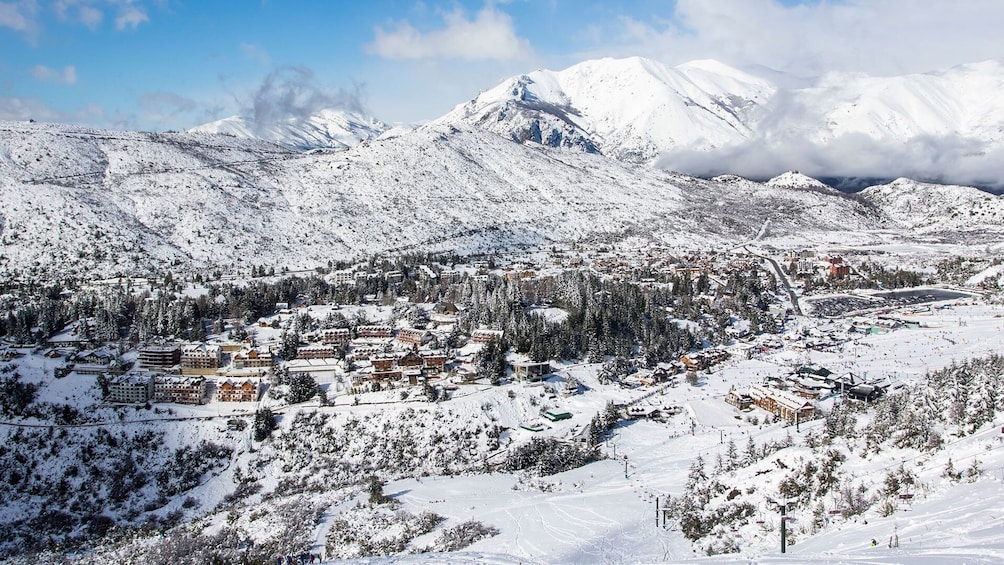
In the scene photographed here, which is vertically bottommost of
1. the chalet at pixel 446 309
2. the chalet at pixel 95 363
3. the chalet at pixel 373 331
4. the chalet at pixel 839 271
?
the chalet at pixel 95 363

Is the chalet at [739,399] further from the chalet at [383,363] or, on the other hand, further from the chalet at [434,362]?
the chalet at [383,363]

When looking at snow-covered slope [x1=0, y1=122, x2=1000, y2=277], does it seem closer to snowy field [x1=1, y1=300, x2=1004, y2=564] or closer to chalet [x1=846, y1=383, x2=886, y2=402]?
snowy field [x1=1, y1=300, x2=1004, y2=564]

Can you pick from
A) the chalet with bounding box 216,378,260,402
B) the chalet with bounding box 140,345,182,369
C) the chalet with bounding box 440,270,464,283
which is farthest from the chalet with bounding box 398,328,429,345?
the chalet with bounding box 440,270,464,283

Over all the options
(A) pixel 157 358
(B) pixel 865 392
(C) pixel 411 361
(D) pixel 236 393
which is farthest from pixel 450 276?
(B) pixel 865 392

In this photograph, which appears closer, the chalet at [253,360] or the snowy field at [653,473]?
the snowy field at [653,473]

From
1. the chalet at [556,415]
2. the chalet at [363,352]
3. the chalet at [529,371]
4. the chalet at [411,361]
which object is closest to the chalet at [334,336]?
the chalet at [363,352]

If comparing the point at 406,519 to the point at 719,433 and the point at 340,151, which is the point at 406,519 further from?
the point at 340,151
